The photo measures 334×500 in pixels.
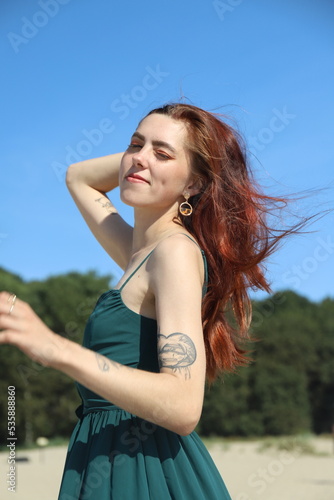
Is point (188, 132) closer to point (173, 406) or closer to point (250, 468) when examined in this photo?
point (173, 406)

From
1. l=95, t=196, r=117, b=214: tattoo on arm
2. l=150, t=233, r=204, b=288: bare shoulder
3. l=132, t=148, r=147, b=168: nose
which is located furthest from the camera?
l=95, t=196, r=117, b=214: tattoo on arm

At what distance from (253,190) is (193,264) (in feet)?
1.79

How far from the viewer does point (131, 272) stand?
89.8 inches

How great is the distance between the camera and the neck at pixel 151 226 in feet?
7.75

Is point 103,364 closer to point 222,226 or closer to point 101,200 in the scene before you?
point 222,226

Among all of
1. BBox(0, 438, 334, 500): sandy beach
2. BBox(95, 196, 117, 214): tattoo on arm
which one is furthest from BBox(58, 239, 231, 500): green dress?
BBox(0, 438, 334, 500): sandy beach

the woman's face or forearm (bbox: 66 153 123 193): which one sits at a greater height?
forearm (bbox: 66 153 123 193)

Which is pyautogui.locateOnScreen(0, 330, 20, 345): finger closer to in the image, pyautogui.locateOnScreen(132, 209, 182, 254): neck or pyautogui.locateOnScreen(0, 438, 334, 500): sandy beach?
pyautogui.locateOnScreen(132, 209, 182, 254): neck

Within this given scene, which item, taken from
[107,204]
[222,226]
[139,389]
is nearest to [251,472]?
[107,204]

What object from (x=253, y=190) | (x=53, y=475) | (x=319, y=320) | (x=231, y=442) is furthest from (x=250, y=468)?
(x=253, y=190)

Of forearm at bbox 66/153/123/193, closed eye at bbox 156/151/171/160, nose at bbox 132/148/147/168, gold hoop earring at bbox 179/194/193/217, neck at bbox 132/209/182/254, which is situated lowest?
neck at bbox 132/209/182/254

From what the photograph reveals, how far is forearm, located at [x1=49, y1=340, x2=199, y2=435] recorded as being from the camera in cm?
177

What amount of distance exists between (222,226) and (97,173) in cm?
78

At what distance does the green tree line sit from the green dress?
20009 mm
